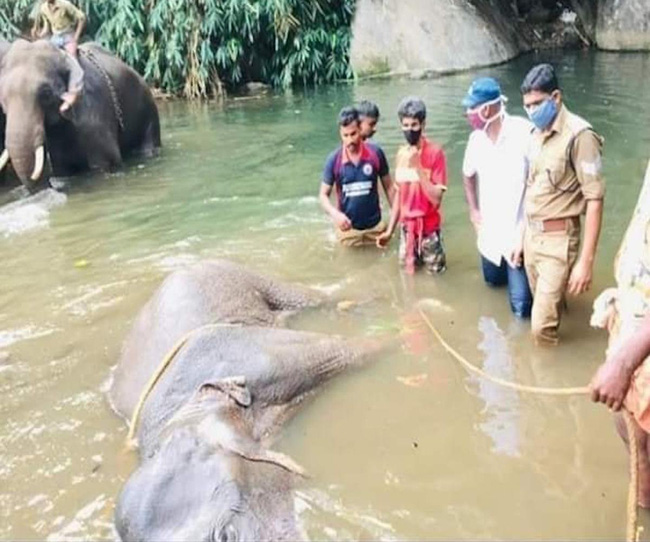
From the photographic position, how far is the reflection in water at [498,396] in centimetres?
423

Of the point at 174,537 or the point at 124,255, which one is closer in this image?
the point at 174,537

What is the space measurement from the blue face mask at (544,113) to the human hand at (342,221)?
2050 millimetres

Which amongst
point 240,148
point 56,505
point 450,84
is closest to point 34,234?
point 240,148

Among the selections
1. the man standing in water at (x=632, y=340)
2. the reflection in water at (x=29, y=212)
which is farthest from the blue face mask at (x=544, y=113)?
the reflection in water at (x=29, y=212)

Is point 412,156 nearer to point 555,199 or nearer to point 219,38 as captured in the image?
point 555,199

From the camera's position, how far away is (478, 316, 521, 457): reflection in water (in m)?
4.23

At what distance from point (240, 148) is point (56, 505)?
24.4ft

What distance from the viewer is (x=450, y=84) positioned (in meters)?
14.5

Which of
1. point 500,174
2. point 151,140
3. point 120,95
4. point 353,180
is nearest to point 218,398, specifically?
point 500,174

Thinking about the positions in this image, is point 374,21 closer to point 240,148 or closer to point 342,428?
point 240,148

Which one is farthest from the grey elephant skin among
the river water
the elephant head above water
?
the river water

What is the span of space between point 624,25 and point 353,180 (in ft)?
42.2

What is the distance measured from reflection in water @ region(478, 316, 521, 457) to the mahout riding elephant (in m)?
5.21

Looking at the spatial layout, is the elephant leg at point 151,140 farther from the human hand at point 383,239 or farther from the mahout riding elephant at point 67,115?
the human hand at point 383,239
